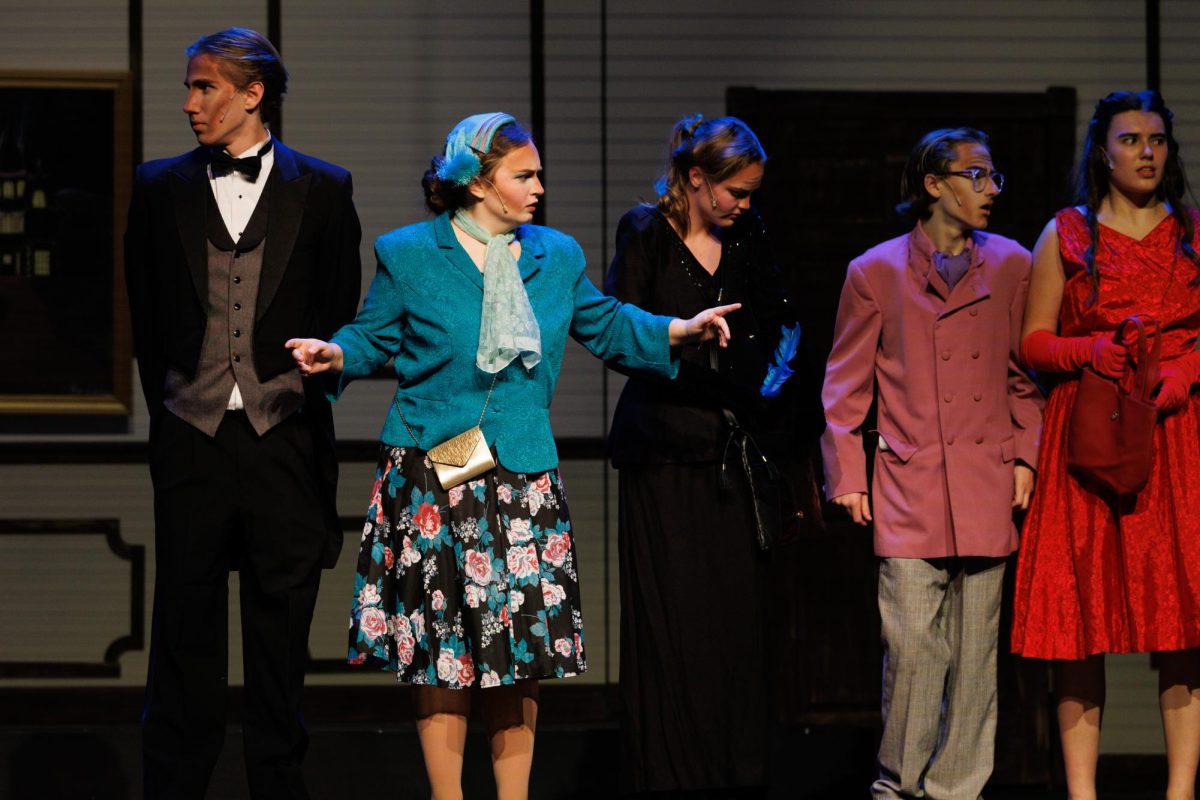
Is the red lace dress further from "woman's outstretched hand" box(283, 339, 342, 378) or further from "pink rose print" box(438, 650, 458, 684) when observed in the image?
"woman's outstretched hand" box(283, 339, 342, 378)

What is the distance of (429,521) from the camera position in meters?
3.33

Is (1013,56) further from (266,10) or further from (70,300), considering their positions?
(70,300)

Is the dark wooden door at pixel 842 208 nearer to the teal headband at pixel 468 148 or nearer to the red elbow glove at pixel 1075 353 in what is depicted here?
the red elbow glove at pixel 1075 353

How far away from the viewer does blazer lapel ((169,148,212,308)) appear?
341 cm

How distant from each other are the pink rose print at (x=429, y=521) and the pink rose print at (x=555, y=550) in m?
0.23

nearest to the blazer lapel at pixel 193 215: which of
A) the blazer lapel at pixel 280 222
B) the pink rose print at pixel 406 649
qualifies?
the blazer lapel at pixel 280 222

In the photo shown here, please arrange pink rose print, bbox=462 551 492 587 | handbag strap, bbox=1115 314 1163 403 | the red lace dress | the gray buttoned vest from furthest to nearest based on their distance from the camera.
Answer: the red lace dress, handbag strap, bbox=1115 314 1163 403, the gray buttoned vest, pink rose print, bbox=462 551 492 587

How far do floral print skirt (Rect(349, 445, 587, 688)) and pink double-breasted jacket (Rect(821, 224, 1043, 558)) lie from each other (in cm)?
92

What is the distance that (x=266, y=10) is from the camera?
5188 millimetres

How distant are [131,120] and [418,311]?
7.31ft

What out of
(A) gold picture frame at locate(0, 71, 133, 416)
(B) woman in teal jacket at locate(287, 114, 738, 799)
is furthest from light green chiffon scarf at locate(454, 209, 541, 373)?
(A) gold picture frame at locate(0, 71, 133, 416)

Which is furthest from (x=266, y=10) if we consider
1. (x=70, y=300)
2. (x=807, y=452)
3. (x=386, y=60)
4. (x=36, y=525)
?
(x=807, y=452)

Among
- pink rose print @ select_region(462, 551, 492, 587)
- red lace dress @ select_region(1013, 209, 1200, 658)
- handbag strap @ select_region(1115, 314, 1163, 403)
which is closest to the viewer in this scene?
pink rose print @ select_region(462, 551, 492, 587)

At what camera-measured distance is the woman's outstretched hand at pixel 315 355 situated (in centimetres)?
319
